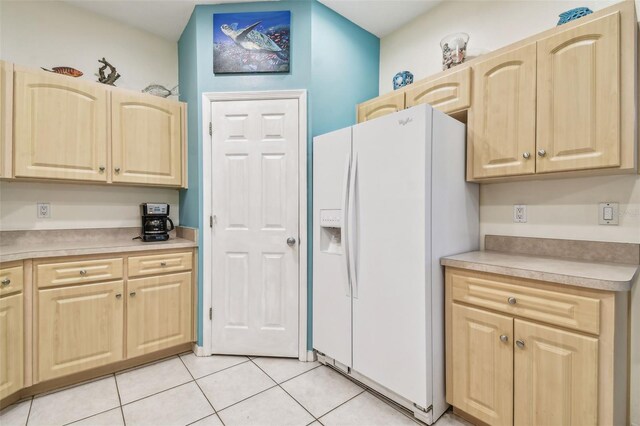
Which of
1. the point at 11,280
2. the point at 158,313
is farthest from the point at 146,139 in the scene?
the point at 158,313

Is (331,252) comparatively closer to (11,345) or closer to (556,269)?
(556,269)

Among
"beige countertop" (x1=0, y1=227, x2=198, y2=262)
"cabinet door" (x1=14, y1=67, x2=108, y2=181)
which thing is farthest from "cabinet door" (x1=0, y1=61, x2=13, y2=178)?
"beige countertop" (x1=0, y1=227, x2=198, y2=262)

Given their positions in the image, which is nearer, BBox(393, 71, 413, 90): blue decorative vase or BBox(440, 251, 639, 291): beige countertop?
BBox(440, 251, 639, 291): beige countertop

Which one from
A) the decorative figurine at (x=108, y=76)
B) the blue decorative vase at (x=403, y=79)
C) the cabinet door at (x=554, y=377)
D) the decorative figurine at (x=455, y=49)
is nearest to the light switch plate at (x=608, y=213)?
the cabinet door at (x=554, y=377)

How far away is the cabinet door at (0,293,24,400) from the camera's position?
1.68 meters

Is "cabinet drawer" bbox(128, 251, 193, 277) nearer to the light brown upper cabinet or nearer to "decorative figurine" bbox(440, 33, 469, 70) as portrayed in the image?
the light brown upper cabinet

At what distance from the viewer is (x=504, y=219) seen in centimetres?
195

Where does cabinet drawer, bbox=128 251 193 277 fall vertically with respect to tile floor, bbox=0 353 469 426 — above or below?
above

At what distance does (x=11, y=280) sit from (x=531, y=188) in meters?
3.24

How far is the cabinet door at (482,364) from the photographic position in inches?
56.4

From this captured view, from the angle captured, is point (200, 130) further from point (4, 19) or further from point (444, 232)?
point (444, 232)

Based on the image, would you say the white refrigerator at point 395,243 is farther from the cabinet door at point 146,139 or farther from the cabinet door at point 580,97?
the cabinet door at point 146,139

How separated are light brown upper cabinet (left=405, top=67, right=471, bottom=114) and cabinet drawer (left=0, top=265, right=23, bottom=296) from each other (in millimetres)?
2789

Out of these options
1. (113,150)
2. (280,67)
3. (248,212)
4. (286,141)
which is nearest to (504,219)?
(286,141)
